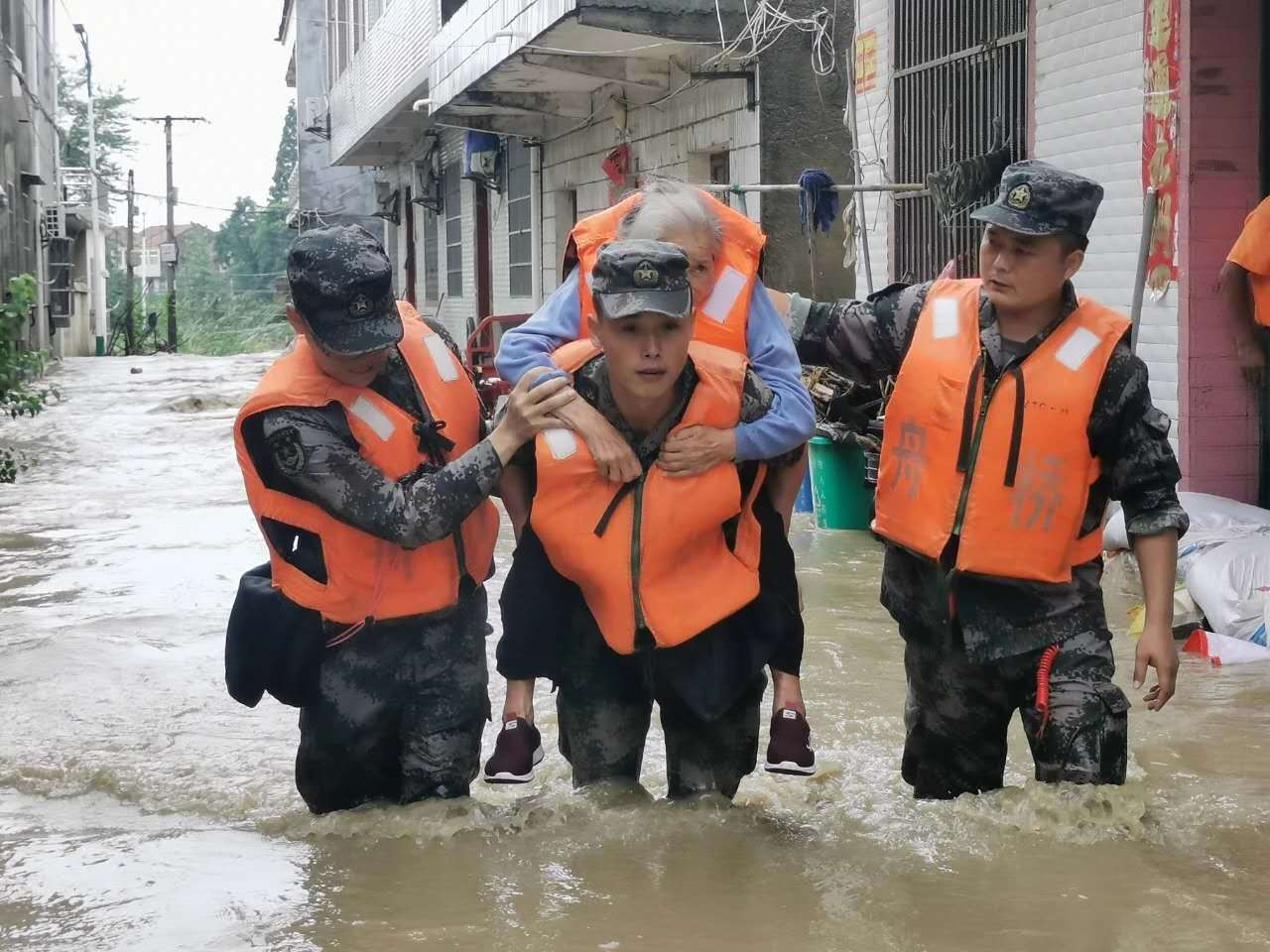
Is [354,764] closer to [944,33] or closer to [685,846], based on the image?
[685,846]

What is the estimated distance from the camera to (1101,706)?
3.77 m

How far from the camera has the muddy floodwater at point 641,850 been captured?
356 centimetres

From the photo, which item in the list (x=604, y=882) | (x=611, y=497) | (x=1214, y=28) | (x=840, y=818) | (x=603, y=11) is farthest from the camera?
(x=603, y=11)

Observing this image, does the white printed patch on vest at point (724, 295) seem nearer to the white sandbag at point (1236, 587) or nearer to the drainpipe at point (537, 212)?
the white sandbag at point (1236, 587)

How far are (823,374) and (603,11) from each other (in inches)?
179

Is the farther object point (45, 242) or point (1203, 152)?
point (45, 242)

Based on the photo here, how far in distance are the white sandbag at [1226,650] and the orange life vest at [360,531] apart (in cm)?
357

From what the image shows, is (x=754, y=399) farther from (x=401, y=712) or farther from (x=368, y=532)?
(x=401, y=712)

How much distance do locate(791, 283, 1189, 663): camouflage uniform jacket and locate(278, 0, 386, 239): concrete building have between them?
31.8 metres

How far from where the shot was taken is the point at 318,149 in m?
37.6

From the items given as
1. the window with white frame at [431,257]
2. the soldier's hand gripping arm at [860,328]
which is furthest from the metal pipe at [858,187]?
the window with white frame at [431,257]

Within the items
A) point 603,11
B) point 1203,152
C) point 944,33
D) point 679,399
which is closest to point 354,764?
point 679,399

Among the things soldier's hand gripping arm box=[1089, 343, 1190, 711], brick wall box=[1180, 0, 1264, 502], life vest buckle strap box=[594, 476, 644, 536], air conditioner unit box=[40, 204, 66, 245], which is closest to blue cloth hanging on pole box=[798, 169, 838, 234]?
brick wall box=[1180, 0, 1264, 502]

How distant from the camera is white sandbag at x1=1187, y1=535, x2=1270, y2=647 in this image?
6398 millimetres
